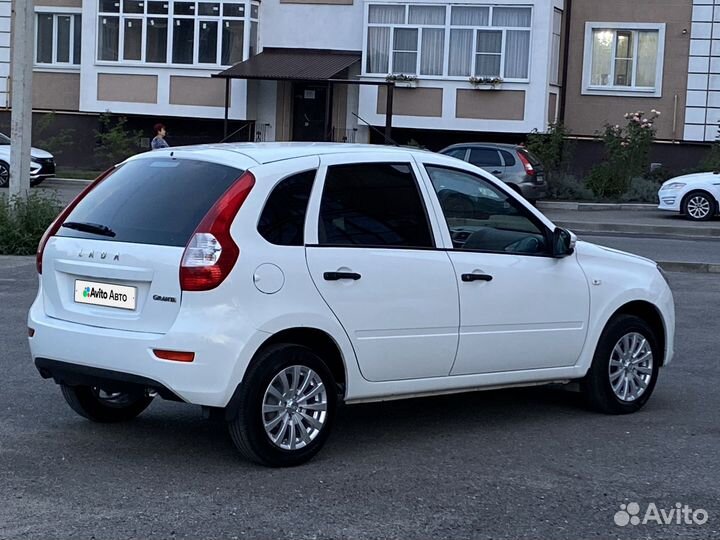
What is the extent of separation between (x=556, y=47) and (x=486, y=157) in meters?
6.96

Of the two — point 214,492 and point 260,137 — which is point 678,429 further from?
point 260,137

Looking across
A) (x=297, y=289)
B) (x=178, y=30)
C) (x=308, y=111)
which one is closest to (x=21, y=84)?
(x=297, y=289)

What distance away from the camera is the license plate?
6.36 m

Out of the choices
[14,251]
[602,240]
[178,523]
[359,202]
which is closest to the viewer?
[178,523]

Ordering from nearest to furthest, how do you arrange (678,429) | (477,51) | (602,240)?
(678,429), (602,240), (477,51)

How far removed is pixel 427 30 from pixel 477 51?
144 centimetres

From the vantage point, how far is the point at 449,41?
32.0 m

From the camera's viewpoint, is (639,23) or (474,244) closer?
(474,244)

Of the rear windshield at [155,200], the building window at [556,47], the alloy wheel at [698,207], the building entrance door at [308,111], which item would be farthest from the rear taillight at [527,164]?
the rear windshield at [155,200]

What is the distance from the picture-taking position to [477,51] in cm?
3186

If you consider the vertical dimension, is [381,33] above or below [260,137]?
above

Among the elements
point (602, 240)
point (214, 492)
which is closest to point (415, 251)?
point (214, 492)

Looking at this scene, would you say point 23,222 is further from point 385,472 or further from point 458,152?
point 458,152

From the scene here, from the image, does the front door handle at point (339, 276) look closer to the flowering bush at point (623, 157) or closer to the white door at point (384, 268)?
the white door at point (384, 268)
